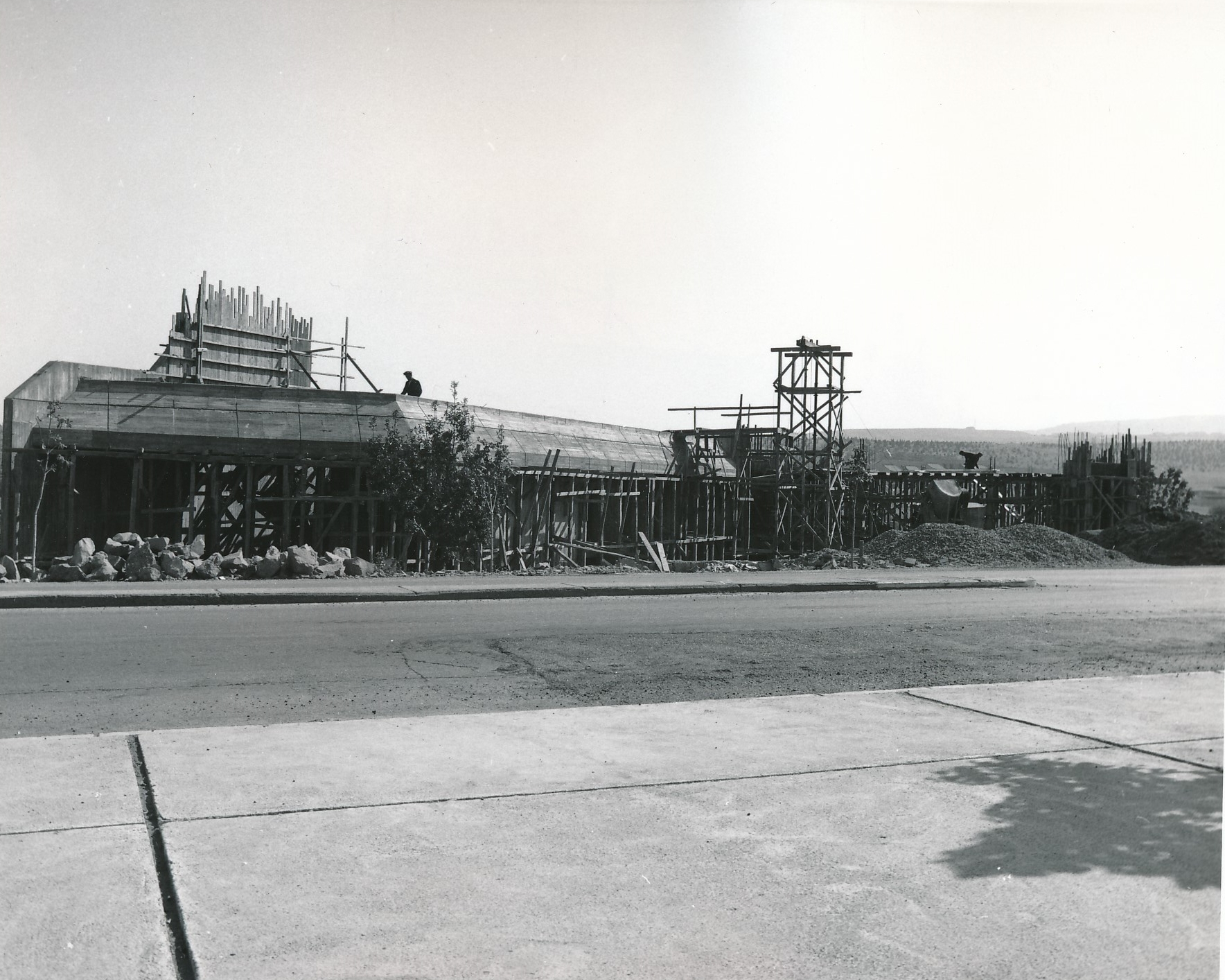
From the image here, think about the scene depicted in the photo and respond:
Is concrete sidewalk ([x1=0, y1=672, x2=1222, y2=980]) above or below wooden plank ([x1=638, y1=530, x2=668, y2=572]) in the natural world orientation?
below

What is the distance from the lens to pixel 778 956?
12.7 ft

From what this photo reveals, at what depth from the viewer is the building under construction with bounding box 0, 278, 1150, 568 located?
22297 mm

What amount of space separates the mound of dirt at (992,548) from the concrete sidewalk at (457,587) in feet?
15.9

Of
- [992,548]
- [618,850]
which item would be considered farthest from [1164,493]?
[618,850]

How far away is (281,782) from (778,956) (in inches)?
115

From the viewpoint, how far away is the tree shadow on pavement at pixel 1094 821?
471 cm

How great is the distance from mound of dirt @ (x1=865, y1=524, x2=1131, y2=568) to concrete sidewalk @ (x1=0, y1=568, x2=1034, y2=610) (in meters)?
4.84

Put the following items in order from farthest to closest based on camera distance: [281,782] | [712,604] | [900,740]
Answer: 1. [712,604]
2. [900,740]
3. [281,782]

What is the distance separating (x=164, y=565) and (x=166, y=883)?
50.7ft

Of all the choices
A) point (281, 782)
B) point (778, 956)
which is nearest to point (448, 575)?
point (281, 782)

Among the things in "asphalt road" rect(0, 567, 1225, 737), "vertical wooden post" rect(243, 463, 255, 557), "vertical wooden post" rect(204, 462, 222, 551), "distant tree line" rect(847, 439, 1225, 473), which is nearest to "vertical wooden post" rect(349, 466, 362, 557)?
"vertical wooden post" rect(243, 463, 255, 557)

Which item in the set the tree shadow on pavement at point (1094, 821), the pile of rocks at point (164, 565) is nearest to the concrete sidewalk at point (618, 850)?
the tree shadow on pavement at point (1094, 821)

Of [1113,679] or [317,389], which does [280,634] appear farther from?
[317,389]

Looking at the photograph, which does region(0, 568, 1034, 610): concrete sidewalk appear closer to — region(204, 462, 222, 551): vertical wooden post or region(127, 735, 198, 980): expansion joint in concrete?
region(204, 462, 222, 551): vertical wooden post
